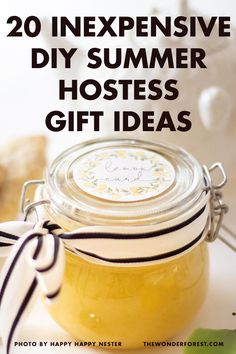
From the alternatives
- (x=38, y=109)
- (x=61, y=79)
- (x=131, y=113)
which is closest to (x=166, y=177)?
(x=131, y=113)

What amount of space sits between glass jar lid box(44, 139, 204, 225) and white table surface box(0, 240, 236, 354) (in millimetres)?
144

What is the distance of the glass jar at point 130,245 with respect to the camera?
578 millimetres

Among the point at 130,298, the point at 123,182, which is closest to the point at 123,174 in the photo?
the point at 123,182

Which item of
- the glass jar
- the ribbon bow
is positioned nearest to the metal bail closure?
the glass jar

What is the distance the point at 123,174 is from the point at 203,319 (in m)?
0.17

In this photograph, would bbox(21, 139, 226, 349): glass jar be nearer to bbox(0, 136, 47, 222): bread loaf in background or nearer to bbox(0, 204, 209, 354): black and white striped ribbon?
bbox(0, 204, 209, 354): black and white striped ribbon

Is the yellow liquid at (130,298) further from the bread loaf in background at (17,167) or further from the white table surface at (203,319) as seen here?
the bread loaf in background at (17,167)

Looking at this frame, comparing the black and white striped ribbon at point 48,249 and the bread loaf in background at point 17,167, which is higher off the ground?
the bread loaf in background at point 17,167

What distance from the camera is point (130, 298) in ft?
1.95

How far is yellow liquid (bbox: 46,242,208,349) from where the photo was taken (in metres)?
0.59

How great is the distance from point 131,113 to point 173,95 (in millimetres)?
52

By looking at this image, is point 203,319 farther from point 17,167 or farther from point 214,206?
point 17,167

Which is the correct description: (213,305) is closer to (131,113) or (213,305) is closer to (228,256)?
(228,256)

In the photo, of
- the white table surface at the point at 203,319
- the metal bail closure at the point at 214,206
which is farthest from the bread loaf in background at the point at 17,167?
the metal bail closure at the point at 214,206
